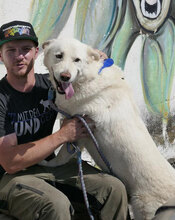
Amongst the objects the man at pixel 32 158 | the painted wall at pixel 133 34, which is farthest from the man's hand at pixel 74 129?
the painted wall at pixel 133 34

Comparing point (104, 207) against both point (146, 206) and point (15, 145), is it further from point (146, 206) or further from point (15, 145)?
point (15, 145)

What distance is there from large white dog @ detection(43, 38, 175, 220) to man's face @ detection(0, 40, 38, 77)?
145mm

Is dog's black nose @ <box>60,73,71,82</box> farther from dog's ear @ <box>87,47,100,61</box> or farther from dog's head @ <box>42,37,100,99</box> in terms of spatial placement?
dog's ear @ <box>87,47,100,61</box>

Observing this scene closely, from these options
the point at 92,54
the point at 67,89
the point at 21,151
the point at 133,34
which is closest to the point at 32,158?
the point at 21,151

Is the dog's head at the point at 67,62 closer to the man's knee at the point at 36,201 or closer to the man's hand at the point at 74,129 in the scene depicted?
the man's hand at the point at 74,129

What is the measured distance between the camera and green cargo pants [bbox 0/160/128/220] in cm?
188

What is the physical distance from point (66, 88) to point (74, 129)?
28cm

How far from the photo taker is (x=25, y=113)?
7.22ft

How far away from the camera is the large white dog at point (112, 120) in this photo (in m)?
2.17

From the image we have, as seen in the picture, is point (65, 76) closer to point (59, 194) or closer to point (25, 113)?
point (25, 113)

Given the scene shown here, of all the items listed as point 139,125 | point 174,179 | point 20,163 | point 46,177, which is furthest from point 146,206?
point 20,163

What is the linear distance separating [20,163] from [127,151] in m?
0.70

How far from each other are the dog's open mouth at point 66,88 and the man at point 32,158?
0.18 metres

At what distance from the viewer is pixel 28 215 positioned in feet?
6.23
